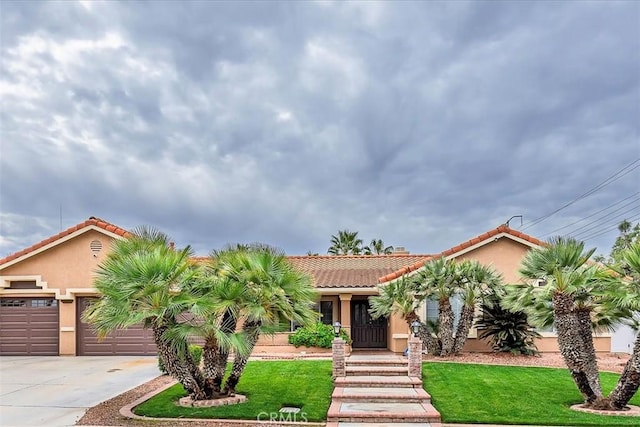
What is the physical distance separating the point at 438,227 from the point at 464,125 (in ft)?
31.7

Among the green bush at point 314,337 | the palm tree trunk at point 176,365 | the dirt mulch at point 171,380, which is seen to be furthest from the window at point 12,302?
the palm tree trunk at point 176,365

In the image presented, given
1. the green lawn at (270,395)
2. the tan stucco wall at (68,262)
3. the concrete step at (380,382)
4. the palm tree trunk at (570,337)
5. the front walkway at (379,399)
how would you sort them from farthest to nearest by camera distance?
the tan stucco wall at (68,262), the concrete step at (380,382), the palm tree trunk at (570,337), the green lawn at (270,395), the front walkway at (379,399)

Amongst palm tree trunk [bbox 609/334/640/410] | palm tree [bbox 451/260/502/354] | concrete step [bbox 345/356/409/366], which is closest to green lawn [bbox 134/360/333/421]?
concrete step [bbox 345/356/409/366]

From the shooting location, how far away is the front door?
20953 millimetres

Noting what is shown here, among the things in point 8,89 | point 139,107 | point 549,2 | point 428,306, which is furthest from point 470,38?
point 8,89

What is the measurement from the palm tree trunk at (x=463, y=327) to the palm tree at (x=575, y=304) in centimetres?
622

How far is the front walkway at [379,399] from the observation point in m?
10.2

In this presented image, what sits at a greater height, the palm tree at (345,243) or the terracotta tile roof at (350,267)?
the palm tree at (345,243)

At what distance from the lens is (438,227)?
2984 centimetres

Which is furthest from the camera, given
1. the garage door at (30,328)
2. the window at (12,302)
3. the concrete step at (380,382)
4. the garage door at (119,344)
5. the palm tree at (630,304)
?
the window at (12,302)

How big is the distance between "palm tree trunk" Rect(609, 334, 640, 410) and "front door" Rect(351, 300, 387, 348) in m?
11.0

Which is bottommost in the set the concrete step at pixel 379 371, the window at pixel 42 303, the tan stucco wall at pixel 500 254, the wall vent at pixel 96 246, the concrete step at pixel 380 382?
the concrete step at pixel 380 382

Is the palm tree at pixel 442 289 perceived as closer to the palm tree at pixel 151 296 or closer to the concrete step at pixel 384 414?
the concrete step at pixel 384 414

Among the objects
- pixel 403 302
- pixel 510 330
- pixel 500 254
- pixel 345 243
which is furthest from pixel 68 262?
pixel 345 243
